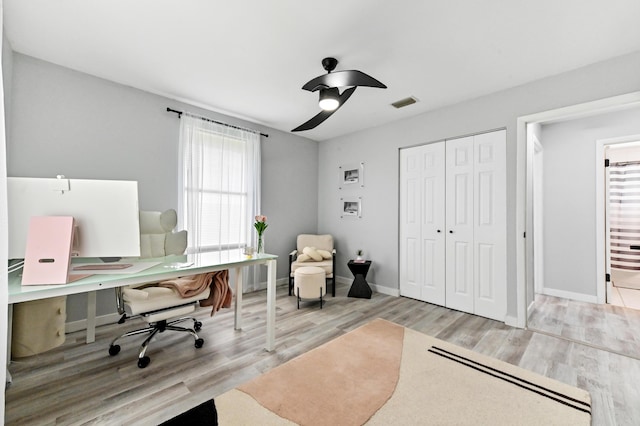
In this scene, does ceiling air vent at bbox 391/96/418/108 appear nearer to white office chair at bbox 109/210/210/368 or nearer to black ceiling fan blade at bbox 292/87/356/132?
black ceiling fan blade at bbox 292/87/356/132

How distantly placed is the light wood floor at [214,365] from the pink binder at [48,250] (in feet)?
2.90

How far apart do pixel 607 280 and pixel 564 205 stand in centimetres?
112

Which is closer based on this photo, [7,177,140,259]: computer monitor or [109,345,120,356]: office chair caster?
[7,177,140,259]: computer monitor

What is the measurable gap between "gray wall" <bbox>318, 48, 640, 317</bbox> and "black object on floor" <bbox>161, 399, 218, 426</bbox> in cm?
305

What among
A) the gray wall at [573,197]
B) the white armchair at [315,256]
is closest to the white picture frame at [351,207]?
the white armchair at [315,256]

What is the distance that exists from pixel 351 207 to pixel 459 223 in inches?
70.5

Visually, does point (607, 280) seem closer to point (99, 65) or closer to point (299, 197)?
point (299, 197)

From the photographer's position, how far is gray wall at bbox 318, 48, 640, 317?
2.56 m

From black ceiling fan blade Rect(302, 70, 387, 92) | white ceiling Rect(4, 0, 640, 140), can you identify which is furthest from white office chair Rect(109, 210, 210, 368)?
black ceiling fan blade Rect(302, 70, 387, 92)

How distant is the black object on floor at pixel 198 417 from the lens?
1534 millimetres

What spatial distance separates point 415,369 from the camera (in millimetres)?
2062

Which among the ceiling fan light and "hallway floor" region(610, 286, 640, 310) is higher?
the ceiling fan light

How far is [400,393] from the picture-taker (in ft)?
5.88

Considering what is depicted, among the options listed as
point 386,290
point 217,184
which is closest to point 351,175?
point 386,290
